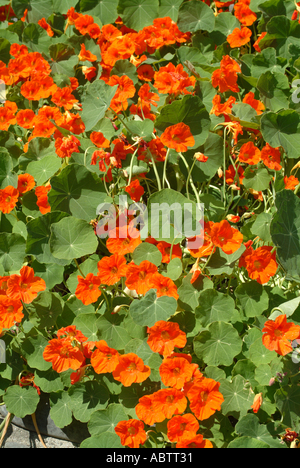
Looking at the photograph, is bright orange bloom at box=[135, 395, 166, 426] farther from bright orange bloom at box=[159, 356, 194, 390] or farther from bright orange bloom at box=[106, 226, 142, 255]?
bright orange bloom at box=[106, 226, 142, 255]

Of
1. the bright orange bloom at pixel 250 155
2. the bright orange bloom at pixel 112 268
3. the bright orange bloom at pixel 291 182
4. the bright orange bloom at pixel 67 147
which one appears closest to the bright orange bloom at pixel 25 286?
the bright orange bloom at pixel 112 268

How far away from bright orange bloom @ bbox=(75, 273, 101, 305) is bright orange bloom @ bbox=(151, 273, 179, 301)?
0.21 m

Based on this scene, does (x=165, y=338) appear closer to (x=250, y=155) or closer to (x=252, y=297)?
(x=252, y=297)

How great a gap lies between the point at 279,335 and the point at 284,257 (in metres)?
0.28

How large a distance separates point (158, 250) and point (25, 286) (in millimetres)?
499

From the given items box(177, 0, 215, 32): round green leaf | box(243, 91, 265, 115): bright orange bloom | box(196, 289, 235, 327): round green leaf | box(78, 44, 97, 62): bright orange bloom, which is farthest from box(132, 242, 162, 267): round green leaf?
box(177, 0, 215, 32): round green leaf

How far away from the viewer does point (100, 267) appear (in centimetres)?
138

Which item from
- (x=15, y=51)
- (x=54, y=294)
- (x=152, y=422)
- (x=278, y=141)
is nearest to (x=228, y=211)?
(x=278, y=141)

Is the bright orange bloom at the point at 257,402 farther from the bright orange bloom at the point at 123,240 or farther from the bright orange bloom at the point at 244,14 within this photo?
the bright orange bloom at the point at 244,14

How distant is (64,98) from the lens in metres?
1.86

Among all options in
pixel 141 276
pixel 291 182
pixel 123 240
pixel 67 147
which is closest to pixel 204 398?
pixel 141 276

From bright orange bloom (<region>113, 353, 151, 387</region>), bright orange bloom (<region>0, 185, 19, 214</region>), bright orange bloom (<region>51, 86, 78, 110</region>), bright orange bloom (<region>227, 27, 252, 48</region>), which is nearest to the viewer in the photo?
bright orange bloom (<region>113, 353, 151, 387</region>)

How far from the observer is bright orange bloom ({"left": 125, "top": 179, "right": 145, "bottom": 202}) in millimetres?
1544

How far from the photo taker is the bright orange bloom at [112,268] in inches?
54.2
